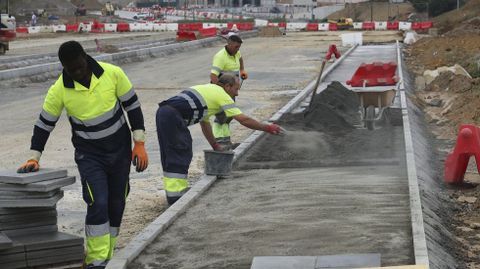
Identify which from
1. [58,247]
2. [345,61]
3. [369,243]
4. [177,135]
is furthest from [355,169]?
[345,61]

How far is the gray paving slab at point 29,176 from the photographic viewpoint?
6754 millimetres

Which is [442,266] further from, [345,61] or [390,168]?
[345,61]

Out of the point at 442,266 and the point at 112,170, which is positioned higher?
the point at 112,170

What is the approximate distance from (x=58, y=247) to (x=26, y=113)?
1228 cm

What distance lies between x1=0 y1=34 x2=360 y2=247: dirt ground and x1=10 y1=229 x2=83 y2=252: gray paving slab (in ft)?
4.64

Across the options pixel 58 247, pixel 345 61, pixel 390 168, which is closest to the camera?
pixel 58 247

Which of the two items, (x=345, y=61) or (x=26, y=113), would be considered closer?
(x=26, y=113)

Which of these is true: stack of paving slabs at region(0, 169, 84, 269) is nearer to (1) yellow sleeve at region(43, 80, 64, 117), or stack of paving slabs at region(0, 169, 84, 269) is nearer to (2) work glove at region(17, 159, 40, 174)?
(2) work glove at region(17, 159, 40, 174)

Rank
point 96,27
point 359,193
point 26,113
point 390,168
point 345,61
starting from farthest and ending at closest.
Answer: point 96,27 < point 345,61 < point 26,113 < point 390,168 < point 359,193

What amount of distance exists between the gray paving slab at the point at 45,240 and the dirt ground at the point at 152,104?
1.41 m

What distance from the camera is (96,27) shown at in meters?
74.7

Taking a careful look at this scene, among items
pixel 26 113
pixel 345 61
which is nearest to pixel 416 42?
pixel 345 61

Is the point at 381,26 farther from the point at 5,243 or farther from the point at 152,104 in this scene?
the point at 5,243

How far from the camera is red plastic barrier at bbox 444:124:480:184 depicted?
36.4 feet
